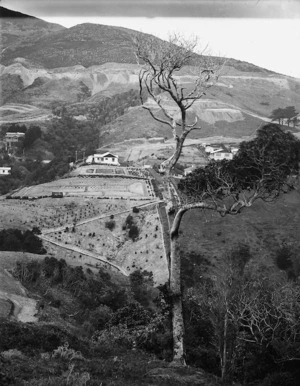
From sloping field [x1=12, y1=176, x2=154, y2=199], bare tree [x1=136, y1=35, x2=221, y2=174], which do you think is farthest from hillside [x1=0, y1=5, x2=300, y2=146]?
bare tree [x1=136, y1=35, x2=221, y2=174]

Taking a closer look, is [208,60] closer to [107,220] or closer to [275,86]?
[107,220]

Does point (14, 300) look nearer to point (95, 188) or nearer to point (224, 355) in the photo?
point (224, 355)

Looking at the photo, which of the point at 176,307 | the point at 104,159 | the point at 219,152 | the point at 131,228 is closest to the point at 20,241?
the point at 131,228

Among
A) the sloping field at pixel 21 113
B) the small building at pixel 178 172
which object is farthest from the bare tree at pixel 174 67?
the sloping field at pixel 21 113

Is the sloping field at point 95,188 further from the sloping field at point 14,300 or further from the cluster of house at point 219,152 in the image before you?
the sloping field at point 14,300

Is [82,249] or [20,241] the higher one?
[20,241]
